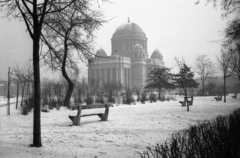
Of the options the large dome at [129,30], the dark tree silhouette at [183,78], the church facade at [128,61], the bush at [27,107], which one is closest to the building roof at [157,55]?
the church facade at [128,61]

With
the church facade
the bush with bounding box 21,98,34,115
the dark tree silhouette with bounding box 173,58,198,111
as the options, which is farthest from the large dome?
the bush with bounding box 21,98,34,115

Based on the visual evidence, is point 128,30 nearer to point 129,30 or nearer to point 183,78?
point 129,30

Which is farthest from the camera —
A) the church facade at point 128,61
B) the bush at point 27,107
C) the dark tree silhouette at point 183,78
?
the church facade at point 128,61

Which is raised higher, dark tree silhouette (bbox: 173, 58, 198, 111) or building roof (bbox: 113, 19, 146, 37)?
building roof (bbox: 113, 19, 146, 37)

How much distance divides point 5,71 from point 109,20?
10.3m

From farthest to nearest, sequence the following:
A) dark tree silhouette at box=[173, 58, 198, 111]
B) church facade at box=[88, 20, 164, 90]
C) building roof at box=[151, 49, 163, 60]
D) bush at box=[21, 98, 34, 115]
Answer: building roof at box=[151, 49, 163, 60] < church facade at box=[88, 20, 164, 90] < dark tree silhouette at box=[173, 58, 198, 111] < bush at box=[21, 98, 34, 115]

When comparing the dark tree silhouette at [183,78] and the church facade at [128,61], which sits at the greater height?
the church facade at [128,61]

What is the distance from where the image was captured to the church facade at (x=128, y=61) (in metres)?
65.5

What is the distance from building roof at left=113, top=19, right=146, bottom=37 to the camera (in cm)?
8056

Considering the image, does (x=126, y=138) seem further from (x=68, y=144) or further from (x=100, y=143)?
(x=68, y=144)

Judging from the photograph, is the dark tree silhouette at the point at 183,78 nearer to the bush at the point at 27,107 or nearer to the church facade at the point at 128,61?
the bush at the point at 27,107

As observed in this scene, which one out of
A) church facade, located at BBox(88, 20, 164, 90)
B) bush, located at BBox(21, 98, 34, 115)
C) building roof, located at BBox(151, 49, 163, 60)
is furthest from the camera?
building roof, located at BBox(151, 49, 163, 60)

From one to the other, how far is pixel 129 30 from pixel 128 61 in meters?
16.3

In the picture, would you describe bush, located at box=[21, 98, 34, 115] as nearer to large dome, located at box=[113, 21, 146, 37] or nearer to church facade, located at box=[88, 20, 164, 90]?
church facade, located at box=[88, 20, 164, 90]
